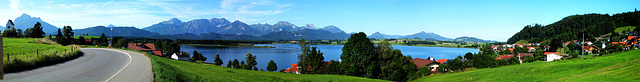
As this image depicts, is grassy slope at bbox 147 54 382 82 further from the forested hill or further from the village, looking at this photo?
the forested hill

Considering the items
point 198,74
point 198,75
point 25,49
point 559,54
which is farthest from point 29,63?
point 559,54

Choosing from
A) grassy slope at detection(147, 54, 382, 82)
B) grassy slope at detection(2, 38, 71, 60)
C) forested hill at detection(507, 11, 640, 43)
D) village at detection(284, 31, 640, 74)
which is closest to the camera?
grassy slope at detection(147, 54, 382, 82)

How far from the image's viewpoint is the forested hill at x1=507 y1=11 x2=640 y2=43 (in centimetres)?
12275

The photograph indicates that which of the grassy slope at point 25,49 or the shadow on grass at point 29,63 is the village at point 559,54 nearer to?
the grassy slope at point 25,49

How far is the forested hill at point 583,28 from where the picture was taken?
123m

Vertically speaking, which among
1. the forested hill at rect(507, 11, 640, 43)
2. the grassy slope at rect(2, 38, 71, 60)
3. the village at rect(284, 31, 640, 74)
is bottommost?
the village at rect(284, 31, 640, 74)

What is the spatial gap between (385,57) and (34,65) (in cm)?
3265

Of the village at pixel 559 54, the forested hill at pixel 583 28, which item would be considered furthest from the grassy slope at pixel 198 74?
the forested hill at pixel 583 28

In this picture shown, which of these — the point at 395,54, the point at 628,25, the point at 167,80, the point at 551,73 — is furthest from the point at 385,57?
the point at 628,25

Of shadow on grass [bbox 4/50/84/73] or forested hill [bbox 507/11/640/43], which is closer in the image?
shadow on grass [bbox 4/50/84/73]

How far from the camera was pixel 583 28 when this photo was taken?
483ft

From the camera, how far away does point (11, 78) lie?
10.1 metres

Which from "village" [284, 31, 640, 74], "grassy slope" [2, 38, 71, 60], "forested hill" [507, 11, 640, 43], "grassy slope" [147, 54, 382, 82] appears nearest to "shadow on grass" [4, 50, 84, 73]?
"grassy slope" [2, 38, 71, 60]

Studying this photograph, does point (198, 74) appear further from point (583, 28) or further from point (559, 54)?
point (583, 28)
